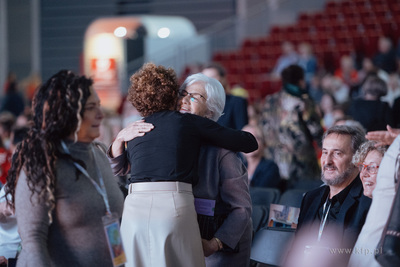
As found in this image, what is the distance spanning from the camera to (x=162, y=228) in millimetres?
2529

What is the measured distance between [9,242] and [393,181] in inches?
80.5

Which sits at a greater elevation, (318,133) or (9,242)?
(318,133)

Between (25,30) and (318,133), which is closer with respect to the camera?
(318,133)

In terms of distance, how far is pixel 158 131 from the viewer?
263cm

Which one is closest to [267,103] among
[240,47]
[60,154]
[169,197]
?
[169,197]

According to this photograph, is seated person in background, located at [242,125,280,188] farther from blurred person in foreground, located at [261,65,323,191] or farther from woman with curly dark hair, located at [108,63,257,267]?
woman with curly dark hair, located at [108,63,257,267]

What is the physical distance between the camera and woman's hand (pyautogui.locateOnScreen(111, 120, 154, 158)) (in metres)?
2.65

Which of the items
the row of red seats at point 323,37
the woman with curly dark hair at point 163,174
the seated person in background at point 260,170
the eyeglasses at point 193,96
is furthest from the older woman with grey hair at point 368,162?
the row of red seats at point 323,37

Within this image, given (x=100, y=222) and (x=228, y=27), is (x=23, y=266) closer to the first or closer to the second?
(x=100, y=222)

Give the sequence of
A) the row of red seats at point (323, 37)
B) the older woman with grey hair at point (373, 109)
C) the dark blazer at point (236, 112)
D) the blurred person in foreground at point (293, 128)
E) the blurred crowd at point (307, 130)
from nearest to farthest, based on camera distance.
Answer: the blurred crowd at point (307, 130) → the dark blazer at point (236, 112) → the older woman with grey hair at point (373, 109) → the blurred person in foreground at point (293, 128) → the row of red seats at point (323, 37)

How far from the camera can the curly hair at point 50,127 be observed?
219cm

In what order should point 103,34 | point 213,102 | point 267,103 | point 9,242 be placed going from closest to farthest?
point 213,102, point 9,242, point 267,103, point 103,34

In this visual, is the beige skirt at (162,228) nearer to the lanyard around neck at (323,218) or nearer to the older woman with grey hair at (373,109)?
the lanyard around neck at (323,218)

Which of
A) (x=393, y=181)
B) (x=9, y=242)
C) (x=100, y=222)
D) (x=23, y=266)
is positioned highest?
(x=393, y=181)
